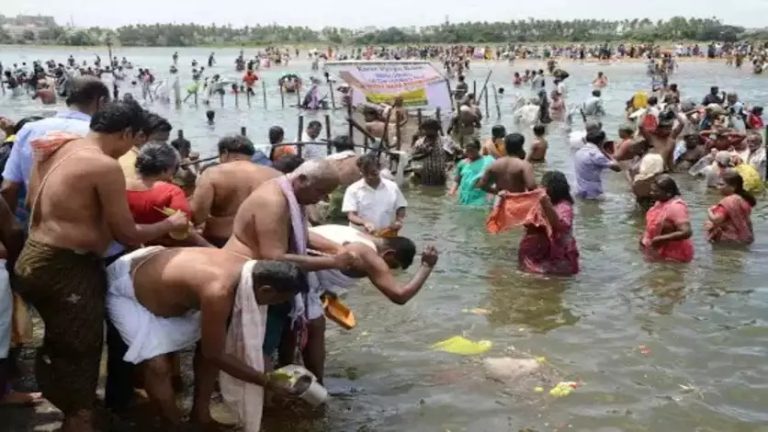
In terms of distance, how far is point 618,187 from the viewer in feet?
46.1

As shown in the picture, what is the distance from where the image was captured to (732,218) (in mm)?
9344

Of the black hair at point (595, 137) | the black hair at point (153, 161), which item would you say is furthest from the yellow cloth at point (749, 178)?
the black hair at point (153, 161)

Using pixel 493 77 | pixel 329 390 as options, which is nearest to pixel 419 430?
pixel 329 390

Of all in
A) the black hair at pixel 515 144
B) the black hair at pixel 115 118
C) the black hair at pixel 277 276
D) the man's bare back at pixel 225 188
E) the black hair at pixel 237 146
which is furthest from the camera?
the black hair at pixel 515 144

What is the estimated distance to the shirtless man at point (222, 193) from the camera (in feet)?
18.1

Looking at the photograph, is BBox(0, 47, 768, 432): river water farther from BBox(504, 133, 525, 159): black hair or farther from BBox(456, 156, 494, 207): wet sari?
BBox(504, 133, 525, 159): black hair

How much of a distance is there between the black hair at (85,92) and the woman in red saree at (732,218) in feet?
22.5

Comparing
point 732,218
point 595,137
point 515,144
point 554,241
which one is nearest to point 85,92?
point 554,241

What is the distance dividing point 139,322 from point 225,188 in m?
1.48

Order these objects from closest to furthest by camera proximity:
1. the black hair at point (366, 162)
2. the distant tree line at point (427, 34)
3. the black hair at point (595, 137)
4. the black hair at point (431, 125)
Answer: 1. the black hair at point (366, 162)
2. the black hair at point (595, 137)
3. the black hair at point (431, 125)
4. the distant tree line at point (427, 34)

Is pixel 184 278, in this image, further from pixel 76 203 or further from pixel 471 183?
pixel 471 183

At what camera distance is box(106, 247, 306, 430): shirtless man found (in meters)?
3.98

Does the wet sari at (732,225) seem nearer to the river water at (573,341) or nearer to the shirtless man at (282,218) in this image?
the river water at (573,341)

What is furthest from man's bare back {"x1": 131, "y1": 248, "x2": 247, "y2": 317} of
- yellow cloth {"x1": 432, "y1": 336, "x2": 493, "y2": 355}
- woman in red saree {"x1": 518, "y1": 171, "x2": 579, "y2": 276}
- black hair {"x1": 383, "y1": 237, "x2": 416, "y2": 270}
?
woman in red saree {"x1": 518, "y1": 171, "x2": 579, "y2": 276}
